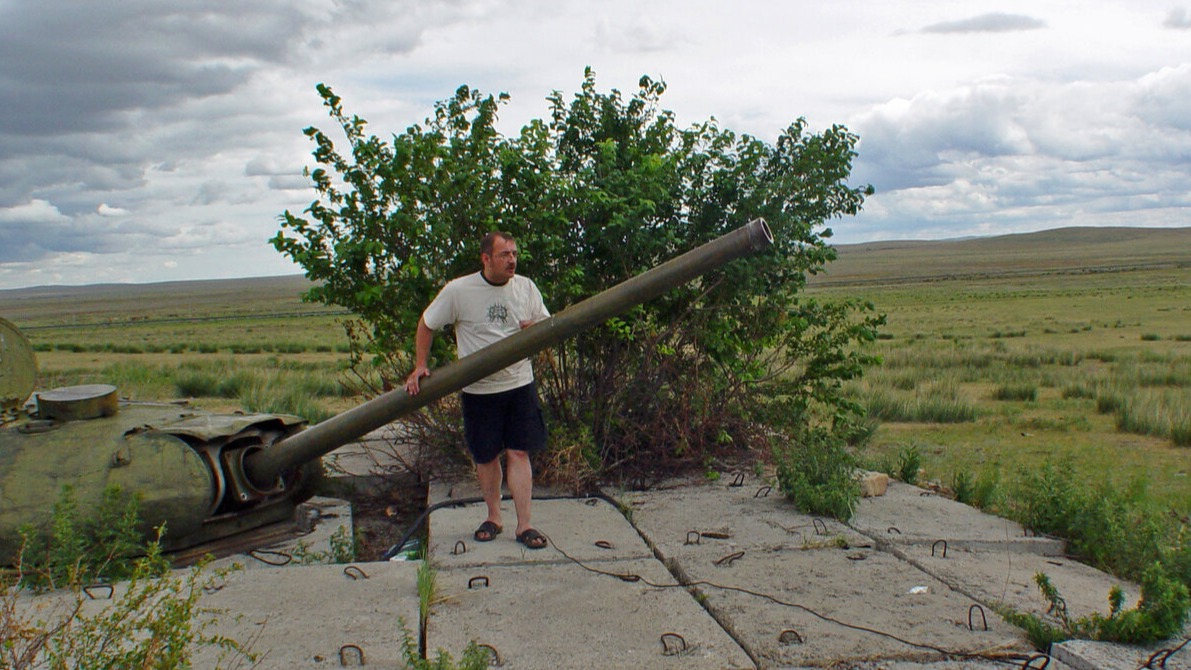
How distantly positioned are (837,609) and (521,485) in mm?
1979

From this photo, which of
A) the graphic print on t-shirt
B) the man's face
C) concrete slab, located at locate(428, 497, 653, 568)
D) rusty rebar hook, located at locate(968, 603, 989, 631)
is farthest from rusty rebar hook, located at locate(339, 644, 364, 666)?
rusty rebar hook, located at locate(968, 603, 989, 631)

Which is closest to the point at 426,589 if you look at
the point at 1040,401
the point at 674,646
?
the point at 674,646

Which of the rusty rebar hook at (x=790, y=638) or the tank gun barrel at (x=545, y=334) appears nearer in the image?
the rusty rebar hook at (x=790, y=638)

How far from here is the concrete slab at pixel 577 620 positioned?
4109mm

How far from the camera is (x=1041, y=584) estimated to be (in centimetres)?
448

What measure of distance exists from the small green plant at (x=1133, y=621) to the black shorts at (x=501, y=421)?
2698 mm

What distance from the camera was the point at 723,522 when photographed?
245 inches

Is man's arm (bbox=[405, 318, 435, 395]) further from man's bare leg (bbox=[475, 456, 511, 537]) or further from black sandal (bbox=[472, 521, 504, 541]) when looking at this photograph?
black sandal (bbox=[472, 521, 504, 541])

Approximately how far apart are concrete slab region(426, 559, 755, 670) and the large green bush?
2057 mm

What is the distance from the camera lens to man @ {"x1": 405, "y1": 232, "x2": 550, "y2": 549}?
5.59m

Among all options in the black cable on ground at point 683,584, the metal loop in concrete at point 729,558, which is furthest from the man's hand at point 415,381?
the metal loop in concrete at point 729,558

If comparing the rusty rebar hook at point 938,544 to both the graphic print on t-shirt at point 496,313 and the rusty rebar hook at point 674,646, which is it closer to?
the rusty rebar hook at point 674,646

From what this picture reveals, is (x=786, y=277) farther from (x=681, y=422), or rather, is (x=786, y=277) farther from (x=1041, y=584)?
(x=1041, y=584)

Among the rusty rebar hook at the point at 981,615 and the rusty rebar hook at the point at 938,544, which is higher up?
the rusty rebar hook at the point at 981,615
